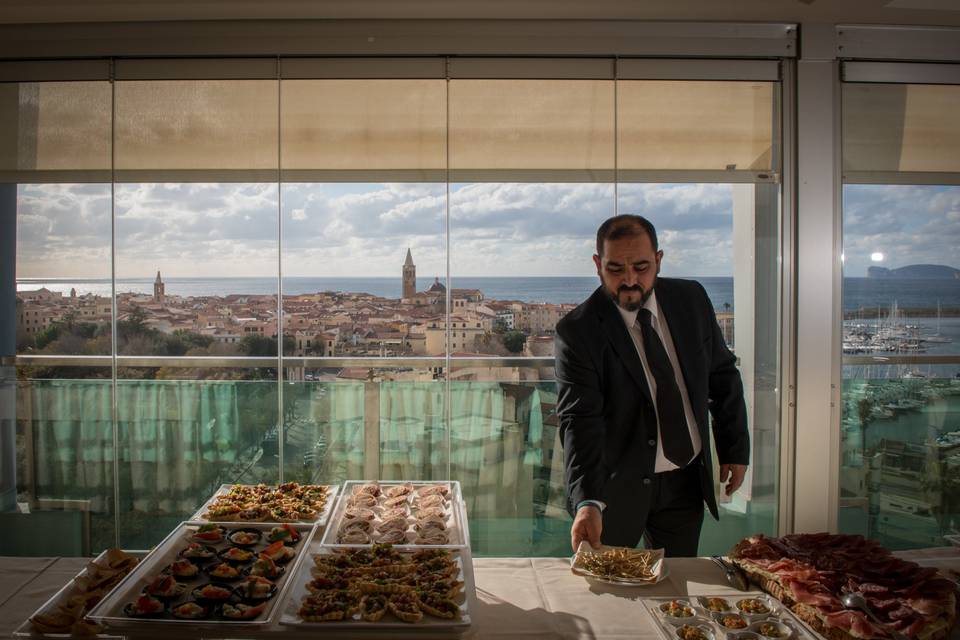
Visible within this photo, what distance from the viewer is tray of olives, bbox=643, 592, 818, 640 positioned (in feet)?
5.15

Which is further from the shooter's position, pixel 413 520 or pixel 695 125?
pixel 695 125

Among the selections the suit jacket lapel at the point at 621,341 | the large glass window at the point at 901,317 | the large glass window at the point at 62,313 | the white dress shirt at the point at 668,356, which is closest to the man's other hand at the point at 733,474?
the white dress shirt at the point at 668,356

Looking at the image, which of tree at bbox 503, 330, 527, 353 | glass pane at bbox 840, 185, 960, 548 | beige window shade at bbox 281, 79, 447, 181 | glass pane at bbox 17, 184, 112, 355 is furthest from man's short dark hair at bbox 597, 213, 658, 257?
glass pane at bbox 17, 184, 112, 355

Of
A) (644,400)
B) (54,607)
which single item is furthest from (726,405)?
(54,607)

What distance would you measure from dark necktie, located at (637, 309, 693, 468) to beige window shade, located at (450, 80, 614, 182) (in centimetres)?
139

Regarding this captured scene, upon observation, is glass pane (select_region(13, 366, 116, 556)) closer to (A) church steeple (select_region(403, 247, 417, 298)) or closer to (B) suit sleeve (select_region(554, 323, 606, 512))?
(A) church steeple (select_region(403, 247, 417, 298))

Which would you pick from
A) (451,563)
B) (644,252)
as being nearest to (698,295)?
(644,252)

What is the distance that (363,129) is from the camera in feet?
11.8

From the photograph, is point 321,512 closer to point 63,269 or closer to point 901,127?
point 63,269

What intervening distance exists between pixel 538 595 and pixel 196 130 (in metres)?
3.10

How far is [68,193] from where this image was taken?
3648 mm

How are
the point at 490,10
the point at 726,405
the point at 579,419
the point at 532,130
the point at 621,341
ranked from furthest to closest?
the point at 532,130 < the point at 490,10 < the point at 726,405 < the point at 621,341 < the point at 579,419

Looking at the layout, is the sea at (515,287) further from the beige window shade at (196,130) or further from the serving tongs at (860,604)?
the serving tongs at (860,604)

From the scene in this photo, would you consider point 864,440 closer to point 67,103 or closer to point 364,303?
point 364,303
